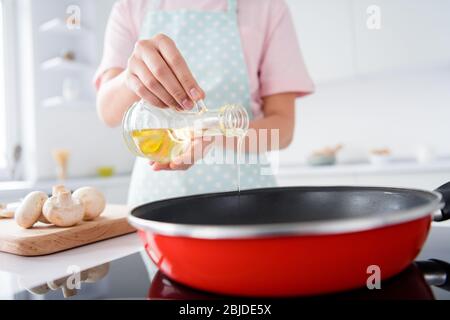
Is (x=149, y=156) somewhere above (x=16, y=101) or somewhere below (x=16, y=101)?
below

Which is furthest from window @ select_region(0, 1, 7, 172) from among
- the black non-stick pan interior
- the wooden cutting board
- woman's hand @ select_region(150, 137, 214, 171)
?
the black non-stick pan interior

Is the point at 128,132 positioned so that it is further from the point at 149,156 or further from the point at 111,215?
the point at 111,215

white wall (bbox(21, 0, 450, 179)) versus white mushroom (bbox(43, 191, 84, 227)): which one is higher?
white wall (bbox(21, 0, 450, 179))

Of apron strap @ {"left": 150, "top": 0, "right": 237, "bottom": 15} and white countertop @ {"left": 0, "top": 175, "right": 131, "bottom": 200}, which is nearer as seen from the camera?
apron strap @ {"left": 150, "top": 0, "right": 237, "bottom": 15}

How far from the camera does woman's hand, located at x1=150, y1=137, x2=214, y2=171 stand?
0.66m

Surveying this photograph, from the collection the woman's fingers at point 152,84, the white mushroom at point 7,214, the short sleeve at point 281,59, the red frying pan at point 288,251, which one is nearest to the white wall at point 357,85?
the short sleeve at point 281,59

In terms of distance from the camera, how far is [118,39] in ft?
3.22

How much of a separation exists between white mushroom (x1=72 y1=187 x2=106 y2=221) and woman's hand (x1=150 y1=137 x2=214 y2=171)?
110 millimetres

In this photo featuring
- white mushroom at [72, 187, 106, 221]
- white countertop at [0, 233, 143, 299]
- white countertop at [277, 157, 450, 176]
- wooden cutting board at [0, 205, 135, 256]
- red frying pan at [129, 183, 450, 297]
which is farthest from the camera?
white countertop at [277, 157, 450, 176]

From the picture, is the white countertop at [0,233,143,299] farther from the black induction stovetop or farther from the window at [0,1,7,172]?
the window at [0,1,7,172]

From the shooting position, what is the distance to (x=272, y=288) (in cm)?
29

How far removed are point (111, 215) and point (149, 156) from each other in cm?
15

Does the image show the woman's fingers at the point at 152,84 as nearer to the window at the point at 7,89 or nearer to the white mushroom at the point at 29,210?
the white mushroom at the point at 29,210
